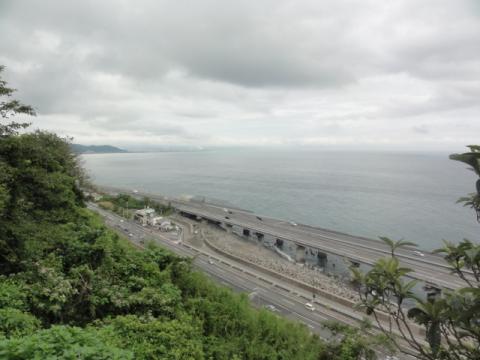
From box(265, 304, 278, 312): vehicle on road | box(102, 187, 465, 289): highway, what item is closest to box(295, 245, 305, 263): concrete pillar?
box(102, 187, 465, 289): highway

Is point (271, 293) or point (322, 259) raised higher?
point (271, 293)

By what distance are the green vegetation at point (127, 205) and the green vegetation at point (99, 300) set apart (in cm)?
4169

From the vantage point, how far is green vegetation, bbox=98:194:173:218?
49.3 metres

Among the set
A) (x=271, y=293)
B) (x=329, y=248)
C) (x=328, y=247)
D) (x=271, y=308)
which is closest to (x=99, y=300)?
(x=271, y=308)

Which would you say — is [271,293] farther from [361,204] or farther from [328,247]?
[361,204]

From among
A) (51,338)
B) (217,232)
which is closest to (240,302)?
(51,338)

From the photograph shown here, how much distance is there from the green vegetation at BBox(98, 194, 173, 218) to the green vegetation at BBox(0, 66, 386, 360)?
41689mm

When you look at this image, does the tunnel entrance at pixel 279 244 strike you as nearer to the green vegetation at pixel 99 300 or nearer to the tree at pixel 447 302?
the green vegetation at pixel 99 300

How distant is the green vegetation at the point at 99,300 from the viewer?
4766 millimetres

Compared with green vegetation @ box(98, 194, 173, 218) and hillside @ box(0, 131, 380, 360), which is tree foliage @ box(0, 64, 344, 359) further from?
green vegetation @ box(98, 194, 173, 218)

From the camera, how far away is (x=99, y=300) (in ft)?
20.6

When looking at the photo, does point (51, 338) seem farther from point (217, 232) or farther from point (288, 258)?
point (217, 232)

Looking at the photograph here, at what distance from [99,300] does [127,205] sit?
49764 mm

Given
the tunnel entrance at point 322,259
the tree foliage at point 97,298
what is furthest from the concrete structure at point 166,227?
the tree foliage at point 97,298
